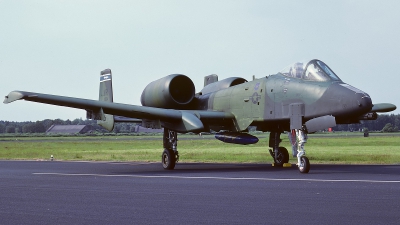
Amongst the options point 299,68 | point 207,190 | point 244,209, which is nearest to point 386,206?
point 244,209

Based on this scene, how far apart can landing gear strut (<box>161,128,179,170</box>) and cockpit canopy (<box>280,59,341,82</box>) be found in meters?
5.60

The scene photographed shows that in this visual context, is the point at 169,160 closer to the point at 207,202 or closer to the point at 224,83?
the point at 224,83

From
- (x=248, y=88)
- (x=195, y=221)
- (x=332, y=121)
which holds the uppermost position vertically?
(x=248, y=88)

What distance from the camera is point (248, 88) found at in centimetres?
2212

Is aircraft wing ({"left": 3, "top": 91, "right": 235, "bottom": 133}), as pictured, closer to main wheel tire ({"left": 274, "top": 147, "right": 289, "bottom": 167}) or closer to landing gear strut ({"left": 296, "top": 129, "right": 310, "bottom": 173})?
main wheel tire ({"left": 274, "top": 147, "right": 289, "bottom": 167})

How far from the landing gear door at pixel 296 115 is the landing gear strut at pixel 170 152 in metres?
5.33

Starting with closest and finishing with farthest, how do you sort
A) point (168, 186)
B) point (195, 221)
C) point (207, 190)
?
point (195, 221), point (207, 190), point (168, 186)

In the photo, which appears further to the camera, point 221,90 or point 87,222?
point 221,90

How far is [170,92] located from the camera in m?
24.7

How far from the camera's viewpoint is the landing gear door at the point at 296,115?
1892cm

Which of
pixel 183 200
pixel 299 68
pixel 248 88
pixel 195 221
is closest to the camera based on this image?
pixel 195 221

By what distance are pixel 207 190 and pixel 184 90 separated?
1328 centimetres

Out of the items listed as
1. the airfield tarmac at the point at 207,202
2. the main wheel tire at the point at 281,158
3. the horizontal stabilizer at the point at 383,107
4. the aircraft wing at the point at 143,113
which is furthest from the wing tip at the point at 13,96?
the horizontal stabilizer at the point at 383,107

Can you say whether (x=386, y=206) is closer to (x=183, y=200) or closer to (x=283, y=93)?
(x=183, y=200)
